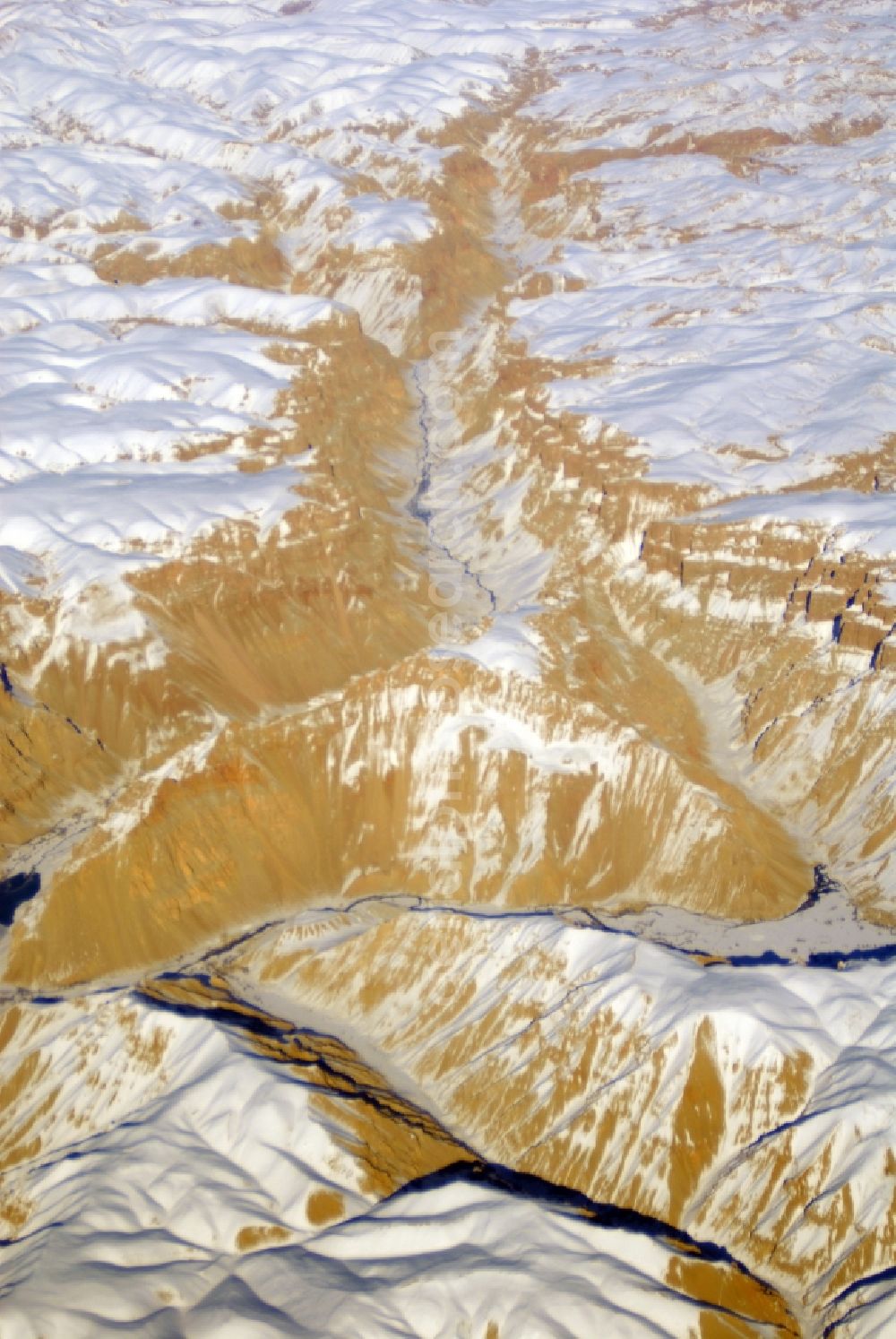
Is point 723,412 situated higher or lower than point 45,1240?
higher

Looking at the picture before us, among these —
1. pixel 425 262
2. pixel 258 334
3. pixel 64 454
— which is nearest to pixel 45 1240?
pixel 64 454

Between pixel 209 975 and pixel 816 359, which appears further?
pixel 816 359

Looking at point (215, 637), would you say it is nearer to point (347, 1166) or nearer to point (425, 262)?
point (347, 1166)

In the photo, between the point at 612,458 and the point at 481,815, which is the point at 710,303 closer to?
the point at 612,458

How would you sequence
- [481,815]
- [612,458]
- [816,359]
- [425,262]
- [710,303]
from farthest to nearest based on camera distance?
[425,262] → [710,303] → [816,359] → [612,458] → [481,815]

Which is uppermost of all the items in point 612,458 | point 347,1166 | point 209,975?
point 612,458

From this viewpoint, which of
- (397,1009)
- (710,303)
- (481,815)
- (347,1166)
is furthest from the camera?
(710,303)
